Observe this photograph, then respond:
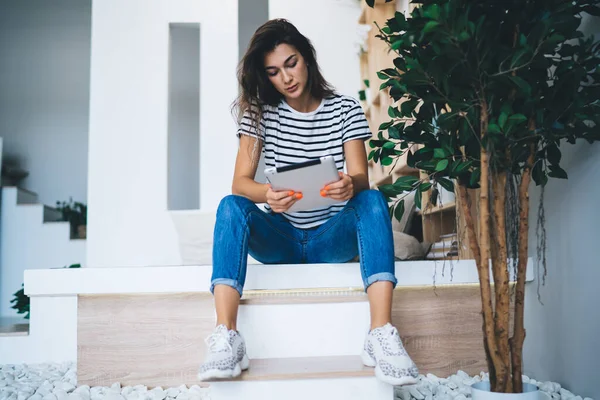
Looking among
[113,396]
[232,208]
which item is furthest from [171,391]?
[232,208]

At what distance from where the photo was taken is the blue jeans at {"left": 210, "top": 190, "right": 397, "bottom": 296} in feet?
4.33

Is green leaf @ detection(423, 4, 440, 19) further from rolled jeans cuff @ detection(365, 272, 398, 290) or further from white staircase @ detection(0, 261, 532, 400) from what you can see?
white staircase @ detection(0, 261, 532, 400)

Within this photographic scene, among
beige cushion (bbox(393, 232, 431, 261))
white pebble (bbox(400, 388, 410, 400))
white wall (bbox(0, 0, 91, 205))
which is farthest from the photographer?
white wall (bbox(0, 0, 91, 205))

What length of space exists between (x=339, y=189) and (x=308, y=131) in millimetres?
417

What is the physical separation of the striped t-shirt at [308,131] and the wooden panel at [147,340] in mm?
519

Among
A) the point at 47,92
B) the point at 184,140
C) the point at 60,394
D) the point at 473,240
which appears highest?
the point at 47,92

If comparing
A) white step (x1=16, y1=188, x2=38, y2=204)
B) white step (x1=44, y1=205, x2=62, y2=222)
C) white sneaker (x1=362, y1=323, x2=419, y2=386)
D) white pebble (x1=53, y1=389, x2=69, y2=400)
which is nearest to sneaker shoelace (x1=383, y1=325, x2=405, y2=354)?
white sneaker (x1=362, y1=323, x2=419, y2=386)

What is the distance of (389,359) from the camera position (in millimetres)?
1156

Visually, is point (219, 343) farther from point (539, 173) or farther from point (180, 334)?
point (539, 173)

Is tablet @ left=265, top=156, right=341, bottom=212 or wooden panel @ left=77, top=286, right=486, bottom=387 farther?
Answer: wooden panel @ left=77, top=286, right=486, bottom=387

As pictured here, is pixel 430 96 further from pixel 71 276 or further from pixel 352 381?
pixel 71 276

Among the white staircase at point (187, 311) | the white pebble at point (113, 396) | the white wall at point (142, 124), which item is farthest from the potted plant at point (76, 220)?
the white pebble at point (113, 396)

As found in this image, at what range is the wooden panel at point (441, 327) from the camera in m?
1.65

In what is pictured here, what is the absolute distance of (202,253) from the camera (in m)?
2.56
